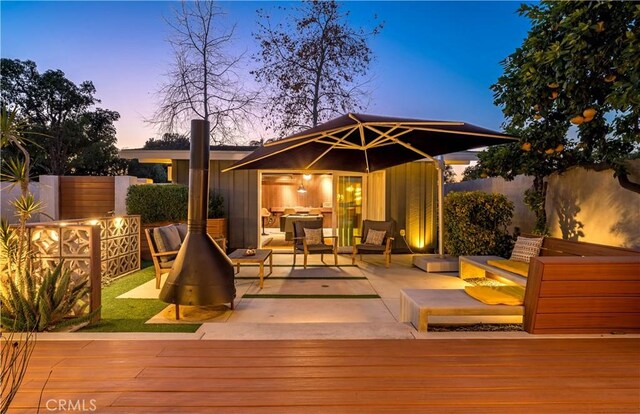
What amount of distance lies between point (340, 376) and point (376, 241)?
16.4 feet

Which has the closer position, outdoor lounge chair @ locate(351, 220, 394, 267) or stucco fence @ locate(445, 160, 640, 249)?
stucco fence @ locate(445, 160, 640, 249)

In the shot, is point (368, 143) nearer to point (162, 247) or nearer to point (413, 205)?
point (413, 205)

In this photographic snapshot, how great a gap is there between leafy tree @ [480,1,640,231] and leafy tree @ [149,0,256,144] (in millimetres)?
9126

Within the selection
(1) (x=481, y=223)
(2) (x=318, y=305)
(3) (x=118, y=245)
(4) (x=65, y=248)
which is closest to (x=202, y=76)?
(3) (x=118, y=245)

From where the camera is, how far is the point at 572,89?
12.6 ft

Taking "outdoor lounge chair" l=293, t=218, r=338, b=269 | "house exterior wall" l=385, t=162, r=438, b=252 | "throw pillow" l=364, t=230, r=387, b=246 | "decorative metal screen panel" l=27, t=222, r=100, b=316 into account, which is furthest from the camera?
"house exterior wall" l=385, t=162, r=438, b=252

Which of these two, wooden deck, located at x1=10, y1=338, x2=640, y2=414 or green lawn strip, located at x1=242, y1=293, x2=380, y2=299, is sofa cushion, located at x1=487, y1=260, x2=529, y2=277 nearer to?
wooden deck, located at x1=10, y1=338, x2=640, y2=414

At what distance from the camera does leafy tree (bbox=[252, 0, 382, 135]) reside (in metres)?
12.3

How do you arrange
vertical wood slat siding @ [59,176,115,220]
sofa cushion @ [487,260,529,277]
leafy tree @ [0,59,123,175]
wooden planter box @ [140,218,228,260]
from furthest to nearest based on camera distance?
leafy tree @ [0,59,123,175]
vertical wood slat siding @ [59,176,115,220]
wooden planter box @ [140,218,228,260]
sofa cushion @ [487,260,529,277]

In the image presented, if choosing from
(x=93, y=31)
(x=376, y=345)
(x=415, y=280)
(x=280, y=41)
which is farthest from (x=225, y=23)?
(x=376, y=345)

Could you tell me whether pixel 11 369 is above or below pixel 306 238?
below

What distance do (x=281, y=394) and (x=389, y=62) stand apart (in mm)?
12510

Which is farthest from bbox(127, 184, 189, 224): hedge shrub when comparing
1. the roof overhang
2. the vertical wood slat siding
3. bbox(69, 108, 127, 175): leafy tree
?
bbox(69, 108, 127, 175): leafy tree

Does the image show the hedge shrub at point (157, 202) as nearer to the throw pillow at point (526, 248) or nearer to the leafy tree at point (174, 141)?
the leafy tree at point (174, 141)
